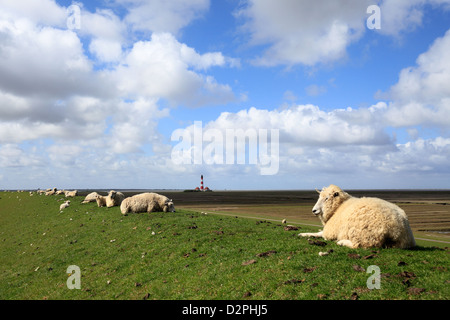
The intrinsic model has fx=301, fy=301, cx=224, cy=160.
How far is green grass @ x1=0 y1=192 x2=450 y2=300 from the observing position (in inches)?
327

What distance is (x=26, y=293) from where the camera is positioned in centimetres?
1447

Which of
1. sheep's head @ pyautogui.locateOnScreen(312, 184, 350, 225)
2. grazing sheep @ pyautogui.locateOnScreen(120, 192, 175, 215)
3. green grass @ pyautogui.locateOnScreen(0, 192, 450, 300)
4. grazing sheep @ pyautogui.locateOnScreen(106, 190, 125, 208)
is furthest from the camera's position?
grazing sheep @ pyautogui.locateOnScreen(106, 190, 125, 208)

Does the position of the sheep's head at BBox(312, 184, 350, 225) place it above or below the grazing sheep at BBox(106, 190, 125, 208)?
above

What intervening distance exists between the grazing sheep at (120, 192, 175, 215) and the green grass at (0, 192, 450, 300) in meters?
3.00

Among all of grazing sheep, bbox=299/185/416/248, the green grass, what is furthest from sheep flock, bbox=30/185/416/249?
the green grass

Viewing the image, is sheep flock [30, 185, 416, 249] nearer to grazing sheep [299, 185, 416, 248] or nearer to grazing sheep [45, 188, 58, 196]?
grazing sheep [299, 185, 416, 248]

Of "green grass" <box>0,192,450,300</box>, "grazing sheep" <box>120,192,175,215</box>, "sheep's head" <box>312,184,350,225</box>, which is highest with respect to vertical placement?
"sheep's head" <box>312,184,350,225</box>

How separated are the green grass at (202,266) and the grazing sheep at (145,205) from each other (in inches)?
118

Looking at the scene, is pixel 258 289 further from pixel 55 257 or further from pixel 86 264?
pixel 55 257

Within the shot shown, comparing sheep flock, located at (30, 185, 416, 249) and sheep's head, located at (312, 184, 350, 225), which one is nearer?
sheep flock, located at (30, 185, 416, 249)

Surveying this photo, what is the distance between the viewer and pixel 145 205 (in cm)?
2620

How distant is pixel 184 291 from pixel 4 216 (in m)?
40.8

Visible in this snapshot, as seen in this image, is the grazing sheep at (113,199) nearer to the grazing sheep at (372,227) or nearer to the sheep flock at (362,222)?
the sheep flock at (362,222)

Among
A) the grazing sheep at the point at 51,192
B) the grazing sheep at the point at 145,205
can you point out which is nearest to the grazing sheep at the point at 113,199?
the grazing sheep at the point at 145,205
